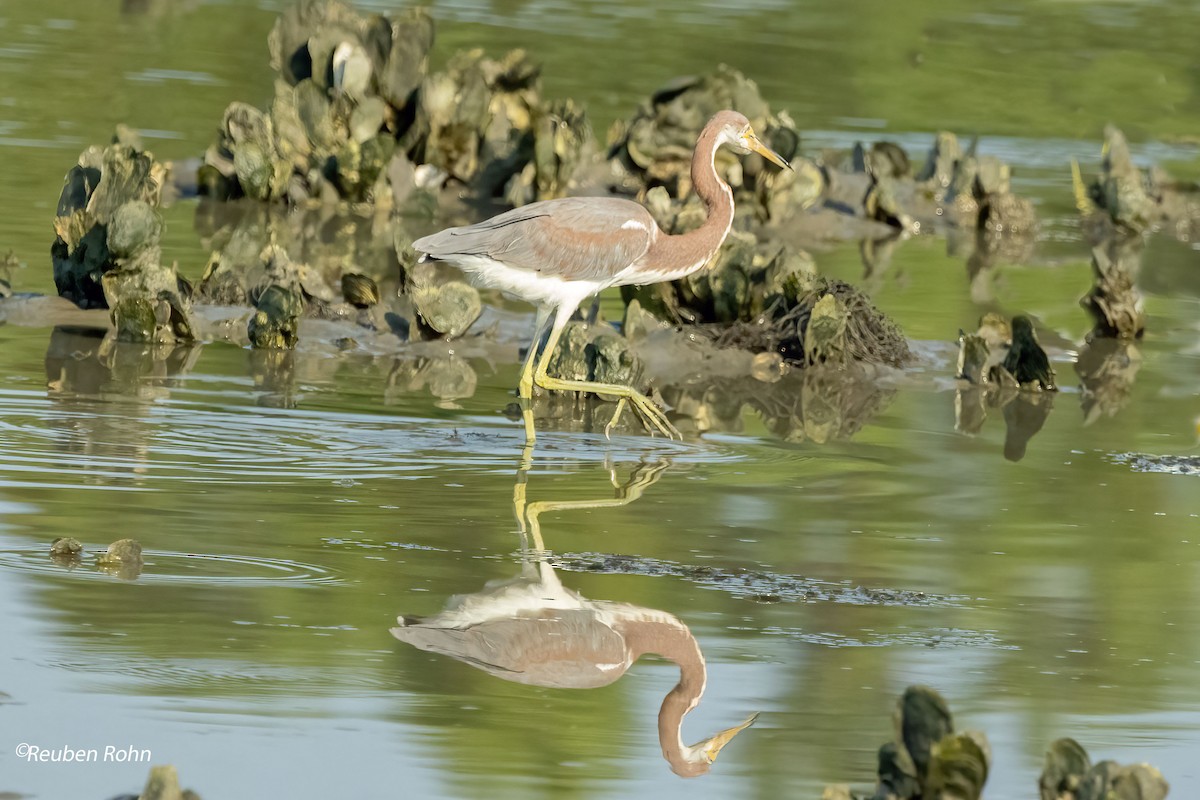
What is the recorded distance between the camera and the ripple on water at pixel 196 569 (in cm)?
787

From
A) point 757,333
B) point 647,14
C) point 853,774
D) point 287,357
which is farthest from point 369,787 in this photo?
point 647,14

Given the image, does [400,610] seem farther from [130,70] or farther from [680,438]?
[130,70]

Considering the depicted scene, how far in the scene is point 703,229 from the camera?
12.2 m

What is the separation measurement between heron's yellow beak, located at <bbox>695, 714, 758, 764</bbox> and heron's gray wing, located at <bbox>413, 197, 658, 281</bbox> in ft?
16.6

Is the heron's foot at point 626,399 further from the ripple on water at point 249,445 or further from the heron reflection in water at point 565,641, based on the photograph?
the heron reflection in water at point 565,641

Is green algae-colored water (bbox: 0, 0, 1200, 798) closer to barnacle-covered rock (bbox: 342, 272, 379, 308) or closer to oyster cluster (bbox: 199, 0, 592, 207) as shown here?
barnacle-covered rock (bbox: 342, 272, 379, 308)

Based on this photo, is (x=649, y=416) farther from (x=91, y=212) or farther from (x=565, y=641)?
(x=91, y=212)

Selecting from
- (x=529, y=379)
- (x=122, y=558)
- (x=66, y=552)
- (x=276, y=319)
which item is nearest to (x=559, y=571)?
(x=122, y=558)

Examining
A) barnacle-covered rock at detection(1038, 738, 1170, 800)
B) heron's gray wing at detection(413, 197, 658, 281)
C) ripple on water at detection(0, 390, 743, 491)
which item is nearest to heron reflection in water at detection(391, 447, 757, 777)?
barnacle-covered rock at detection(1038, 738, 1170, 800)

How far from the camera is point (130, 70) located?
2552cm

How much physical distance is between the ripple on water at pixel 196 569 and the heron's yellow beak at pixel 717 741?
1.96 meters

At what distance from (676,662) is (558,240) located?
4.54 m

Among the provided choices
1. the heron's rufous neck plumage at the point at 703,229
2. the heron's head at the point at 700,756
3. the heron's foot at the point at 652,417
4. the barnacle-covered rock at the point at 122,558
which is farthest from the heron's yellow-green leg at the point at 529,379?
the heron's head at the point at 700,756

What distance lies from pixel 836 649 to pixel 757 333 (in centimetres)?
659
